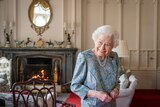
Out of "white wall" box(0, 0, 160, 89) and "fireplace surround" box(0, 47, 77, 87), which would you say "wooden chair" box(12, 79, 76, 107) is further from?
"white wall" box(0, 0, 160, 89)

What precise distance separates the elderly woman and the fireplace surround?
4.96 metres

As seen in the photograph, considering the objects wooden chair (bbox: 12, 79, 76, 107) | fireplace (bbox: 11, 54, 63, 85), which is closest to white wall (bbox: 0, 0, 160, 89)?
fireplace (bbox: 11, 54, 63, 85)

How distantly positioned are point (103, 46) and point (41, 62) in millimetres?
5434

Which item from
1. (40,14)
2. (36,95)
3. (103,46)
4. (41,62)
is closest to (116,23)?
(40,14)

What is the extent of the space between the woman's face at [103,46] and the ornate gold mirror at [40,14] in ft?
17.5

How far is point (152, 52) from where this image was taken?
7.04 metres

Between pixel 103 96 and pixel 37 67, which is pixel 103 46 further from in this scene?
pixel 37 67

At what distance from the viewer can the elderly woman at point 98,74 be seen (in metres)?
1.68

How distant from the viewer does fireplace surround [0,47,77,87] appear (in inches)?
266

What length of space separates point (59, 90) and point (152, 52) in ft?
8.92

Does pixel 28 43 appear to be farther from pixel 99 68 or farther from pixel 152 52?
pixel 99 68

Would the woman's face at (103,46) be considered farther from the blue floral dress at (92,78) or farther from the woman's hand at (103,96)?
the woman's hand at (103,96)

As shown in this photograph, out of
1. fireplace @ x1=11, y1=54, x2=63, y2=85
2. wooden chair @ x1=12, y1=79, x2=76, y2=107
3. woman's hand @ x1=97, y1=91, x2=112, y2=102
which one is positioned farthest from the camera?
fireplace @ x1=11, y1=54, x2=63, y2=85

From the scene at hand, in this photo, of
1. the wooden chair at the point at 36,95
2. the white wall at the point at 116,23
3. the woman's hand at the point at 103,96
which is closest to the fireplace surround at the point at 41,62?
the white wall at the point at 116,23
